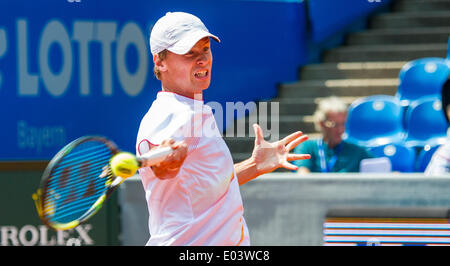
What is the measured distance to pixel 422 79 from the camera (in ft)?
23.0

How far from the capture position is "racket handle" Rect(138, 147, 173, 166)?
2.20 meters

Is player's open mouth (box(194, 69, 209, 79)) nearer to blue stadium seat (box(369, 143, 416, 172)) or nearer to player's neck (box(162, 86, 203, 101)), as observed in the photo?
Result: player's neck (box(162, 86, 203, 101))

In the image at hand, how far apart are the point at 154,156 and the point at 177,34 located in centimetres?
48

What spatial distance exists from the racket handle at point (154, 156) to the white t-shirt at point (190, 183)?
0.45ft

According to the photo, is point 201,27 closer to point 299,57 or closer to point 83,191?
point 83,191

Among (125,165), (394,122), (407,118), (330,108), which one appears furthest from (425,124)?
(125,165)

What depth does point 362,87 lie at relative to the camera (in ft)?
25.1

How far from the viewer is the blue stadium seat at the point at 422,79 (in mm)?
6984

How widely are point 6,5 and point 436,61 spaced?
386 centimetres

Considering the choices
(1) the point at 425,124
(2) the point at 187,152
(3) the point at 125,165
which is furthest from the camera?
(1) the point at 425,124

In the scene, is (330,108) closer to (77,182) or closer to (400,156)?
(400,156)

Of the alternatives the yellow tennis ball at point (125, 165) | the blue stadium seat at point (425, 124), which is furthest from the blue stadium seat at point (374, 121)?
the yellow tennis ball at point (125, 165)

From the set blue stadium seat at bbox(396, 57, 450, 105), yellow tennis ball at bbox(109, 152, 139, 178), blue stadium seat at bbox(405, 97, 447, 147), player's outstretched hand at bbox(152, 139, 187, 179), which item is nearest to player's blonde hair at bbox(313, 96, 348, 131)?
blue stadium seat at bbox(405, 97, 447, 147)
